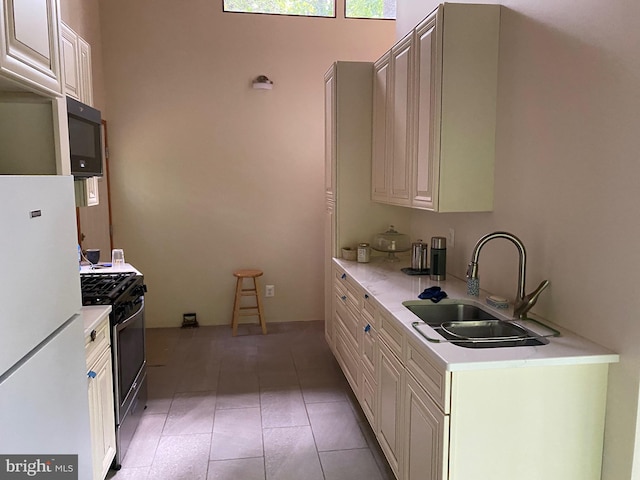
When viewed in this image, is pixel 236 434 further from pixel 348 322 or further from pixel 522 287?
pixel 522 287

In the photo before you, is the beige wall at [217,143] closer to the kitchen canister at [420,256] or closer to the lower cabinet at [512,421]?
the kitchen canister at [420,256]

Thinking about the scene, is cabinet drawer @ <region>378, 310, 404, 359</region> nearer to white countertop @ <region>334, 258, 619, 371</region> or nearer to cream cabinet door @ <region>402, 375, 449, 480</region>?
white countertop @ <region>334, 258, 619, 371</region>

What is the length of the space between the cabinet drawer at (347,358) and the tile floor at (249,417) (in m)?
0.18

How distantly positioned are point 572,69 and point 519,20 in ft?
1.68

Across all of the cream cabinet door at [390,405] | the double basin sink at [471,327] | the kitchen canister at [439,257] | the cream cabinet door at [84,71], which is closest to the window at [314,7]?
the cream cabinet door at [84,71]

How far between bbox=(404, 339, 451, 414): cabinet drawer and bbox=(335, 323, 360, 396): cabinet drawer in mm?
1047

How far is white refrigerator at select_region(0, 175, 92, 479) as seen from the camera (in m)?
1.22

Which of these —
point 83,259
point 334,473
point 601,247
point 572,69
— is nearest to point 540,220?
point 601,247

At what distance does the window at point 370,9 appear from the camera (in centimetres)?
485

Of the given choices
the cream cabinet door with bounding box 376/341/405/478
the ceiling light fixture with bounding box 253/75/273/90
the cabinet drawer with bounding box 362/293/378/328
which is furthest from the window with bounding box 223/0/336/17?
the cream cabinet door with bounding box 376/341/405/478

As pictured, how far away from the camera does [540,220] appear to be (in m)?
2.17

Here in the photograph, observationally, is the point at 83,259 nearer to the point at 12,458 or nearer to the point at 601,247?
the point at 12,458

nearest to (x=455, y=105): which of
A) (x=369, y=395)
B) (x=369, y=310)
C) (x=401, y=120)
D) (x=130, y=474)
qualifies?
(x=401, y=120)

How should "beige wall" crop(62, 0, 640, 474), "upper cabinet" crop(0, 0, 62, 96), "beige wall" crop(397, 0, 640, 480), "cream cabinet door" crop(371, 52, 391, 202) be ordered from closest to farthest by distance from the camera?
"upper cabinet" crop(0, 0, 62, 96)
"beige wall" crop(397, 0, 640, 480)
"cream cabinet door" crop(371, 52, 391, 202)
"beige wall" crop(62, 0, 640, 474)
